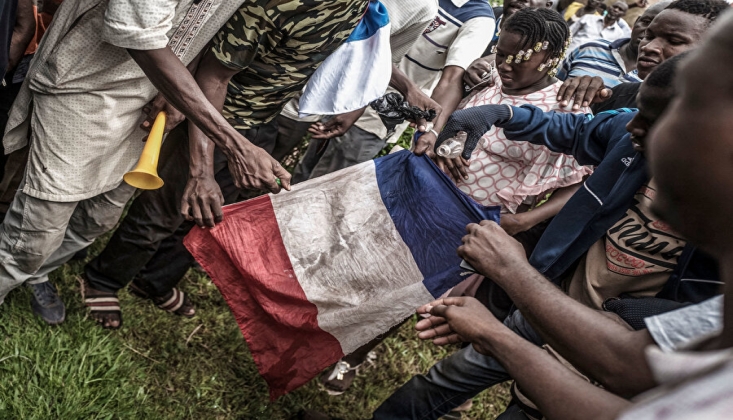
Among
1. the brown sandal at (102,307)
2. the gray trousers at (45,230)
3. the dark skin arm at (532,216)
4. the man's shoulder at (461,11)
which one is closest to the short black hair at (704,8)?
the dark skin arm at (532,216)

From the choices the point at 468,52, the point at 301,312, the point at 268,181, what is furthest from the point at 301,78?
the point at 468,52

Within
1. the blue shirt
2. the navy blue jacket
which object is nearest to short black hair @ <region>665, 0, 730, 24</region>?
the blue shirt

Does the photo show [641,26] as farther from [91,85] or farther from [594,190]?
[91,85]

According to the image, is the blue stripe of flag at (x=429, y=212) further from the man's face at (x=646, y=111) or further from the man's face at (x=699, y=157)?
the man's face at (x=699, y=157)

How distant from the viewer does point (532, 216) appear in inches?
112

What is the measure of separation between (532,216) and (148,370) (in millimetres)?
2005

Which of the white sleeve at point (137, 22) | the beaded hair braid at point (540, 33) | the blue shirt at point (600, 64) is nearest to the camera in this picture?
the white sleeve at point (137, 22)

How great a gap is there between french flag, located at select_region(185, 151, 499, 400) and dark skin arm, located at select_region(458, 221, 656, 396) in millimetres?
803

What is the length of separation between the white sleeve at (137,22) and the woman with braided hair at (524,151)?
4.72ft

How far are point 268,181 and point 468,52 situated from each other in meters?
2.01

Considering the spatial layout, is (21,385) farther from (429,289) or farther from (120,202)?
(429,289)

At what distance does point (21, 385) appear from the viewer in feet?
8.86

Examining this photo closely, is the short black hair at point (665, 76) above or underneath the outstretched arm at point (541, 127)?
above

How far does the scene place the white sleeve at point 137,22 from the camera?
6.70 ft
